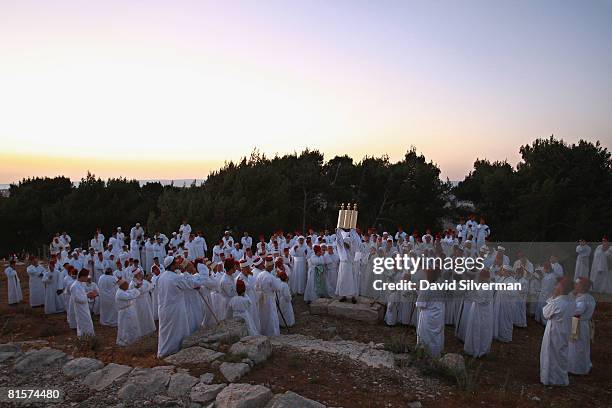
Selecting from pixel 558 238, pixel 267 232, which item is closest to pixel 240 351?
pixel 267 232

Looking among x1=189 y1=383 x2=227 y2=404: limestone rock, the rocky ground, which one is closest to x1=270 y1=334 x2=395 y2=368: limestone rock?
the rocky ground

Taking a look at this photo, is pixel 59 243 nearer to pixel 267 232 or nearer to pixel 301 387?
pixel 267 232

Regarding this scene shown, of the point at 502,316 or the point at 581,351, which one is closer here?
the point at 581,351

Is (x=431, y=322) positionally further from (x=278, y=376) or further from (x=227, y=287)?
(x=227, y=287)

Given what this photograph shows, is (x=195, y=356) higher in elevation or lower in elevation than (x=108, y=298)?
higher

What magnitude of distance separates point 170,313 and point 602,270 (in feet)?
51.2

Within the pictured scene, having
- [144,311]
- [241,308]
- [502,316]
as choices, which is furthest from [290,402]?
[502,316]

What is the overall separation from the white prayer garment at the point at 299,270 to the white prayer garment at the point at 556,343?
8021 millimetres

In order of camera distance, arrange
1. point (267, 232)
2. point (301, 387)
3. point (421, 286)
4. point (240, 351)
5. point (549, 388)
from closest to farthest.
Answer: point (301, 387) < point (240, 351) < point (549, 388) < point (421, 286) < point (267, 232)

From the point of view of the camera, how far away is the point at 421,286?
29.6 feet

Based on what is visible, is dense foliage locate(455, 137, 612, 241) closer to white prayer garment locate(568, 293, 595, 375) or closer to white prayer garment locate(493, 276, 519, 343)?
white prayer garment locate(493, 276, 519, 343)

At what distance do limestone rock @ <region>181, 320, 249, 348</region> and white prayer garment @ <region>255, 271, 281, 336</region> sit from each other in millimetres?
1712

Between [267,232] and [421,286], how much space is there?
18.1 m

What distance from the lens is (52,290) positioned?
46.5ft
